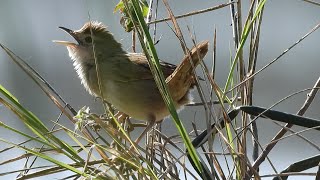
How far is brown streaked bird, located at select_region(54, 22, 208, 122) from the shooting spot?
7.06ft

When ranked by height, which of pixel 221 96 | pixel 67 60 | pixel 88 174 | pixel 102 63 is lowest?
pixel 88 174

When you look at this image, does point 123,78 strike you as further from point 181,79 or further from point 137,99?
point 181,79

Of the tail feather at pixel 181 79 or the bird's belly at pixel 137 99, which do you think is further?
the bird's belly at pixel 137 99

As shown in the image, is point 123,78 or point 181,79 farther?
point 123,78

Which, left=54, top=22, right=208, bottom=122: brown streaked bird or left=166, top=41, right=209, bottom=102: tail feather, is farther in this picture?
left=54, top=22, right=208, bottom=122: brown streaked bird

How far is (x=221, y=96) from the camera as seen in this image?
1406mm

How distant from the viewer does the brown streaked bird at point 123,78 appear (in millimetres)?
2152

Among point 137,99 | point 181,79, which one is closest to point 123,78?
point 137,99

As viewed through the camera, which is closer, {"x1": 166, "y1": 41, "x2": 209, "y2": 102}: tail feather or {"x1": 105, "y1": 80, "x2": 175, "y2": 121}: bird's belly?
{"x1": 166, "y1": 41, "x2": 209, "y2": 102}: tail feather

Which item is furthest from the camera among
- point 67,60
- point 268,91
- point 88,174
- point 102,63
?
point 67,60

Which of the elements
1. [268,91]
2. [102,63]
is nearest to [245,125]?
[102,63]

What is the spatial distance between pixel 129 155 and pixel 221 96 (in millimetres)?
205

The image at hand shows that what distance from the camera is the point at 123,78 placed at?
2.35m

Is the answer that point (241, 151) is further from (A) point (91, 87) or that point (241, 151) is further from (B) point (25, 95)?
(B) point (25, 95)
